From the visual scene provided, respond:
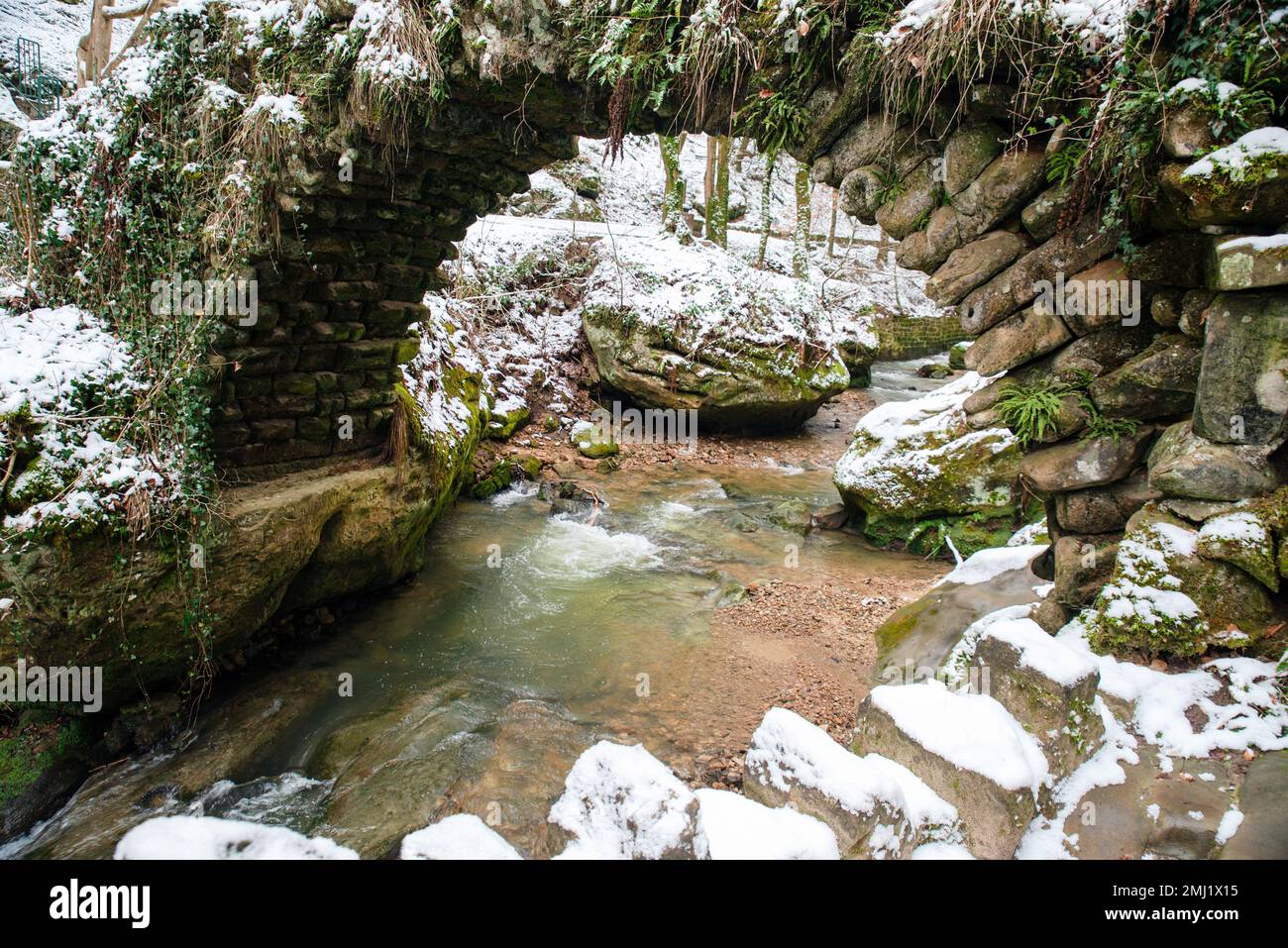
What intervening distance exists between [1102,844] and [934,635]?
221 cm

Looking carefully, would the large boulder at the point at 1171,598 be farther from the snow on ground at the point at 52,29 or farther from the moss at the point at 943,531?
the snow on ground at the point at 52,29

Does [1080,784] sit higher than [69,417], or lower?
lower

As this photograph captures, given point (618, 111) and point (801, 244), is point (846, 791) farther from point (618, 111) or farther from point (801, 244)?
point (801, 244)

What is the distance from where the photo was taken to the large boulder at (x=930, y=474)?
7027 mm

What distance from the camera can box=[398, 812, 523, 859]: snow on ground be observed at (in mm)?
1872

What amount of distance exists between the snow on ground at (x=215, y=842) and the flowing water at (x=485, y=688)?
0.79 metres

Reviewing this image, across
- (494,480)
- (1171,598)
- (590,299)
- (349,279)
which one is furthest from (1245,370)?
(590,299)

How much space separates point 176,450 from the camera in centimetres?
449

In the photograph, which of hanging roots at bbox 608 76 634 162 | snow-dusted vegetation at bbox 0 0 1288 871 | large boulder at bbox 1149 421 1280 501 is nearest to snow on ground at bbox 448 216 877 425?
snow-dusted vegetation at bbox 0 0 1288 871

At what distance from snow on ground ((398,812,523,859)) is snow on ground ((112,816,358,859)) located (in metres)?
0.17

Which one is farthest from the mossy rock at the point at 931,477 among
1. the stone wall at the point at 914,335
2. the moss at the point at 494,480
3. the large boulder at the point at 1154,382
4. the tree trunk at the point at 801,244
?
the stone wall at the point at 914,335

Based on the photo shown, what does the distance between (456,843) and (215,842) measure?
63 centimetres

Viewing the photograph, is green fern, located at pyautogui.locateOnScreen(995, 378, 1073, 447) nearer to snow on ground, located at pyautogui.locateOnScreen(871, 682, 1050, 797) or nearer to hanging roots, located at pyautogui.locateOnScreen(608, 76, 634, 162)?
snow on ground, located at pyautogui.locateOnScreen(871, 682, 1050, 797)

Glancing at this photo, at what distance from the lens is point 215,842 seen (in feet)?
5.86
